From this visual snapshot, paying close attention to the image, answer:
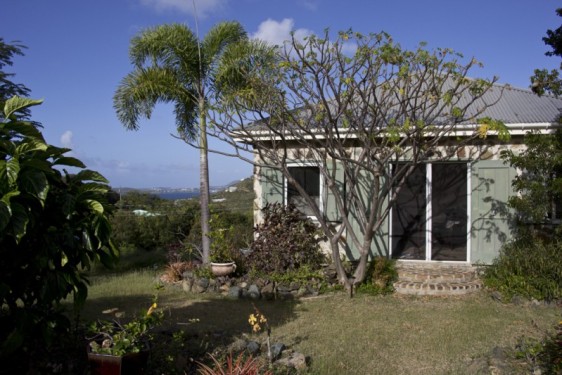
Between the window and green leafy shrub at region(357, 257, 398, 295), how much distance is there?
2.03 meters

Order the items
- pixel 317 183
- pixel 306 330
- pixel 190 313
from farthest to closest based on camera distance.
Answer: pixel 317 183 → pixel 190 313 → pixel 306 330

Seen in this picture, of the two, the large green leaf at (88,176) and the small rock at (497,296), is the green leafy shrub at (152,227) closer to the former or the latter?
the small rock at (497,296)

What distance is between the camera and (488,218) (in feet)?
32.9

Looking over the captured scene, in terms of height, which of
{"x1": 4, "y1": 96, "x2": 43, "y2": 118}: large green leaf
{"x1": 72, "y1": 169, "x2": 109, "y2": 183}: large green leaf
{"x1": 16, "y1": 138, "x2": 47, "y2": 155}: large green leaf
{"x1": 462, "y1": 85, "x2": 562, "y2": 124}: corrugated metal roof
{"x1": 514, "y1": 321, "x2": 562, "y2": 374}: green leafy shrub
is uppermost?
{"x1": 462, "y1": 85, "x2": 562, "y2": 124}: corrugated metal roof

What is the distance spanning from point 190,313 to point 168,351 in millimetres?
2441

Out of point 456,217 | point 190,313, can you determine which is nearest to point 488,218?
point 456,217

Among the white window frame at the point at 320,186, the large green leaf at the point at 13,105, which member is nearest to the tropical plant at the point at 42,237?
the large green leaf at the point at 13,105

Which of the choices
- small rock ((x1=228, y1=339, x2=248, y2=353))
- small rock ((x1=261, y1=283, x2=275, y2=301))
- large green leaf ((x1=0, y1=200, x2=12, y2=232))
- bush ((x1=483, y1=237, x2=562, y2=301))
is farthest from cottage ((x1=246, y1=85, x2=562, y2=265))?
Result: large green leaf ((x1=0, y1=200, x2=12, y2=232))

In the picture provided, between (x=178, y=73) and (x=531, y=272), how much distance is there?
25.8 ft

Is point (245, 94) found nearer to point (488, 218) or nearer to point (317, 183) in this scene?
point (317, 183)

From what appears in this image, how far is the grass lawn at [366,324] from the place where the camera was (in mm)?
5402

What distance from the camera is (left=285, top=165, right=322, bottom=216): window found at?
10.8 m

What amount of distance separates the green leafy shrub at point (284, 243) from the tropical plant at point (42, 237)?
5319 mm

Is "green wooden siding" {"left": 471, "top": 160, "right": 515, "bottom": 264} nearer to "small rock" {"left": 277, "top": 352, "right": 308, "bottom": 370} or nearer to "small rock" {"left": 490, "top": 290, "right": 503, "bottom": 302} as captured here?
"small rock" {"left": 490, "top": 290, "right": 503, "bottom": 302}
